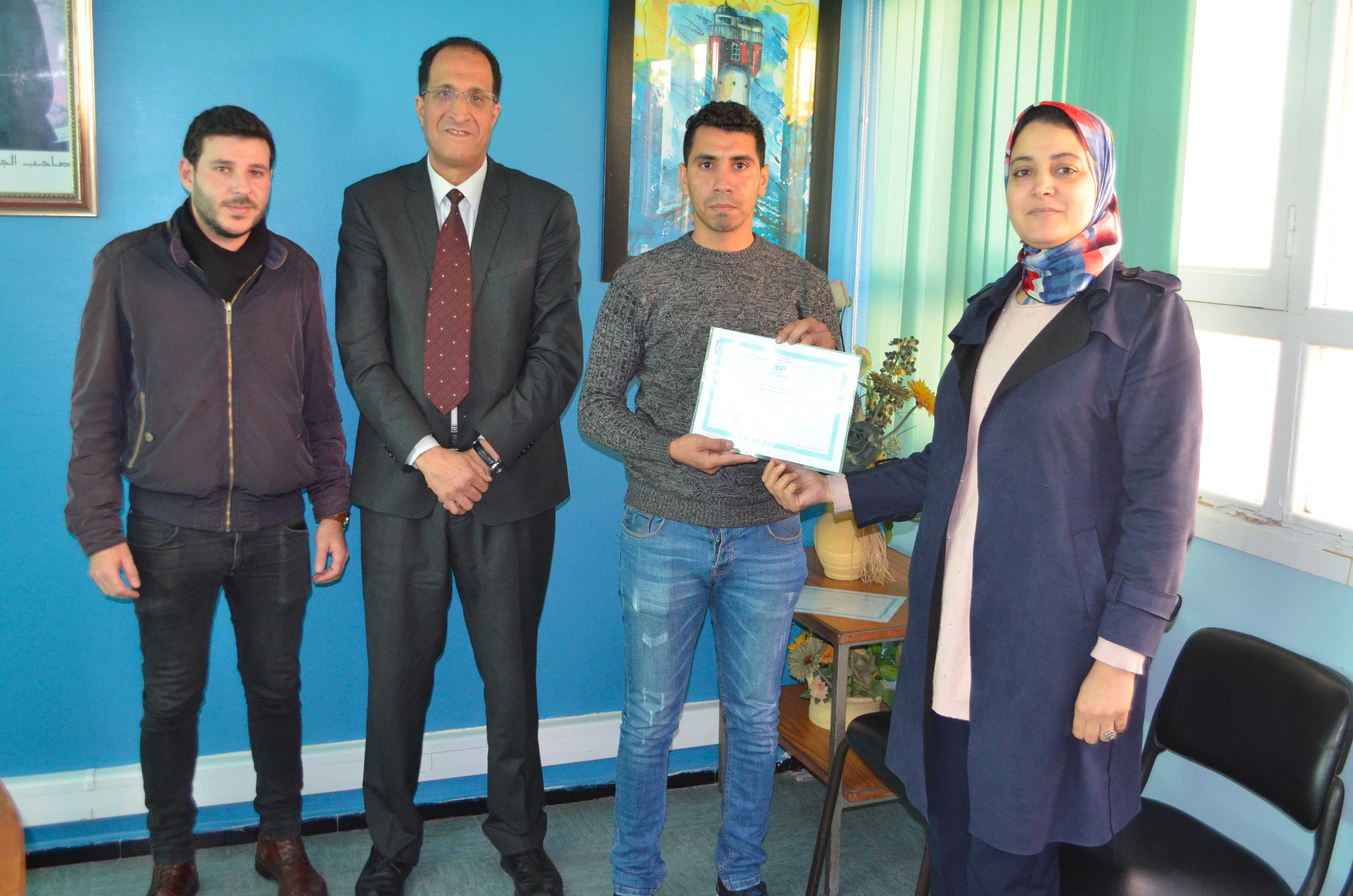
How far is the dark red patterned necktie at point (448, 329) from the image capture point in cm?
244

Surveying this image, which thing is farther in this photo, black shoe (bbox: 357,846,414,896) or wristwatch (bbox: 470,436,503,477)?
black shoe (bbox: 357,846,414,896)

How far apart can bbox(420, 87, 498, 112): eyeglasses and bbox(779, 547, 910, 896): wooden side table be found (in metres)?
1.58

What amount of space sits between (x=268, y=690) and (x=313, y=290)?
102 centimetres

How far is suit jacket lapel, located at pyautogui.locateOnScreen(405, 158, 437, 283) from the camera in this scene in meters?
2.46

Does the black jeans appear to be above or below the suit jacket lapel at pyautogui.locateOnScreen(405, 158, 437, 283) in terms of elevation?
below

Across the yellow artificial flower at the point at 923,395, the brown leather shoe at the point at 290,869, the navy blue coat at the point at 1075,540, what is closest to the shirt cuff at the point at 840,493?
the navy blue coat at the point at 1075,540

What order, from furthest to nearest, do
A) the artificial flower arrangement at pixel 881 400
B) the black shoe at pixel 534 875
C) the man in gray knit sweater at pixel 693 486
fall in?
the artificial flower arrangement at pixel 881 400, the black shoe at pixel 534 875, the man in gray knit sweater at pixel 693 486

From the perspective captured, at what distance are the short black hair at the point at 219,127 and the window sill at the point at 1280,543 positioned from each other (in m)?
2.41

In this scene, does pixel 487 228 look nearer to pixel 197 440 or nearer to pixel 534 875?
pixel 197 440

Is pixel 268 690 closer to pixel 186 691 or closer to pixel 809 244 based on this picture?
pixel 186 691

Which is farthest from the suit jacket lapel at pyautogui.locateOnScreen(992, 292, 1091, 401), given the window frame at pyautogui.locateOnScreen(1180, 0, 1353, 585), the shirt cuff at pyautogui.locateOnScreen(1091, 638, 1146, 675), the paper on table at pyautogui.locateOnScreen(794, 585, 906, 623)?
the paper on table at pyautogui.locateOnScreen(794, 585, 906, 623)

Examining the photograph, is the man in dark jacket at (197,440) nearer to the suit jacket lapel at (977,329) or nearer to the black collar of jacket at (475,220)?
the black collar of jacket at (475,220)

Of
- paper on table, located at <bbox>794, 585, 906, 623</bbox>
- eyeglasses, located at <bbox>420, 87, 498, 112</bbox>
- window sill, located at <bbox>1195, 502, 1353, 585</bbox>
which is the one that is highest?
eyeglasses, located at <bbox>420, 87, 498, 112</bbox>

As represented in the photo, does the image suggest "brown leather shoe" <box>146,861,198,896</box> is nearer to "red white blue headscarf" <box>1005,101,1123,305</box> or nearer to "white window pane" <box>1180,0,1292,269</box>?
"red white blue headscarf" <box>1005,101,1123,305</box>
